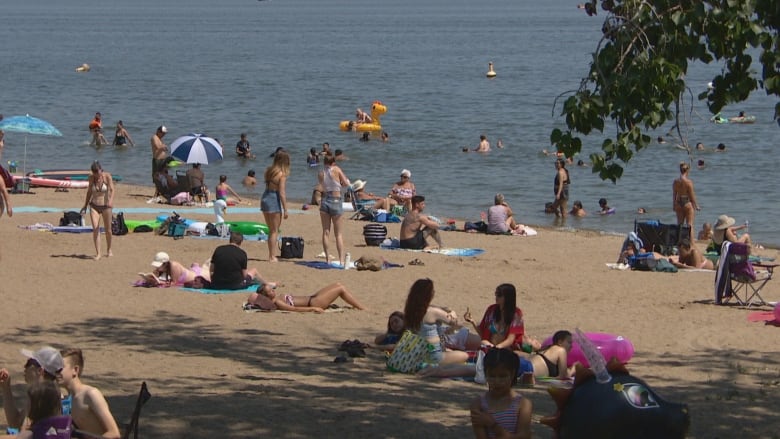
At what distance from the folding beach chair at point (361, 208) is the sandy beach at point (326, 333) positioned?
245 centimetres

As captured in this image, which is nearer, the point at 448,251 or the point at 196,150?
the point at 448,251

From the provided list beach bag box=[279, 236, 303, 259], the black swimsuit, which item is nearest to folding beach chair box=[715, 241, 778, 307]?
the black swimsuit

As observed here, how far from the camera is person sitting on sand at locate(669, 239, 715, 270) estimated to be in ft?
52.8

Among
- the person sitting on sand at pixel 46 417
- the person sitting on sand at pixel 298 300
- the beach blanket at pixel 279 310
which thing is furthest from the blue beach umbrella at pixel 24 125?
the person sitting on sand at pixel 46 417

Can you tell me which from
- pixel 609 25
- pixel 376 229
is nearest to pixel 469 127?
pixel 376 229

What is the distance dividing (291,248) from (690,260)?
527 cm

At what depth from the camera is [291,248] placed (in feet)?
52.8

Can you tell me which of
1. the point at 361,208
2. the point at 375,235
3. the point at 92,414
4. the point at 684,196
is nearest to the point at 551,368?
the point at 92,414

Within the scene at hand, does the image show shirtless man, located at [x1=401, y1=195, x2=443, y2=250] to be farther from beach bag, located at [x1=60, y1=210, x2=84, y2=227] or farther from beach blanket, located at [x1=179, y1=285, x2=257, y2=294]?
beach bag, located at [x1=60, y1=210, x2=84, y2=227]

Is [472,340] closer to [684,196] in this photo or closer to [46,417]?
[46,417]

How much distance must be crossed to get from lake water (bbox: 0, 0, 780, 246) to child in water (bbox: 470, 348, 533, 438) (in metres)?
2.39

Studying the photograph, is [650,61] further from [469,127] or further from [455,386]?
[469,127]

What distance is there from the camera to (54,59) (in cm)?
7619

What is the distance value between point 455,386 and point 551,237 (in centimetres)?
1148
